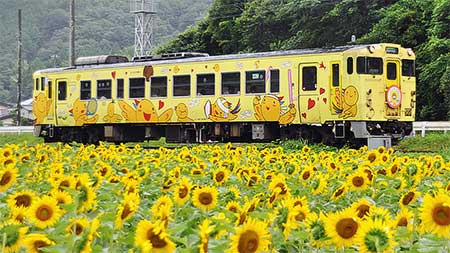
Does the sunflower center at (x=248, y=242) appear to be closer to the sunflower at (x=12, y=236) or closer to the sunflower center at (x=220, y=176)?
the sunflower at (x=12, y=236)

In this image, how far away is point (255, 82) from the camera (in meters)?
19.8

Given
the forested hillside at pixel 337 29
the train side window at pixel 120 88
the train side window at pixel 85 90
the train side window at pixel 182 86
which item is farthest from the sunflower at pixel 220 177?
the forested hillside at pixel 337 29

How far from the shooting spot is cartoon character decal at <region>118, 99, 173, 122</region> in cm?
2179

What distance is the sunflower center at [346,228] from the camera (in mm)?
2584

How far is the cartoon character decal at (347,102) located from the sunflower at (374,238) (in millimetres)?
16345

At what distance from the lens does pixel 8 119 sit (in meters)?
76.3

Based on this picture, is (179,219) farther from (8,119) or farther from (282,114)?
(8,119)

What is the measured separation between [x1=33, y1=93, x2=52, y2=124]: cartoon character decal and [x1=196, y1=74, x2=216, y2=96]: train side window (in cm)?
608

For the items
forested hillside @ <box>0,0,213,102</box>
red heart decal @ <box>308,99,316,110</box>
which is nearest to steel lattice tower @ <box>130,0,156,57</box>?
forested hillside @ <box>0,0,213,102</box>

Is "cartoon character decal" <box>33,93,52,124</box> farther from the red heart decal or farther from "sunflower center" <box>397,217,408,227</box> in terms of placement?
"sunflower center" <box>397,217,408,227</box>

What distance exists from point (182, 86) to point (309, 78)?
382 cm

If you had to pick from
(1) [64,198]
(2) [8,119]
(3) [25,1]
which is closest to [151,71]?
(1) [64,198]

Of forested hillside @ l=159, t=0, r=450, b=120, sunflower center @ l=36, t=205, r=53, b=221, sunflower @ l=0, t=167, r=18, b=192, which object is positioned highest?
forested hillside @ l=159, t=0, r=450, b=120

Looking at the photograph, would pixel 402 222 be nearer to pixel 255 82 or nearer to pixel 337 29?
pixel 255 82
